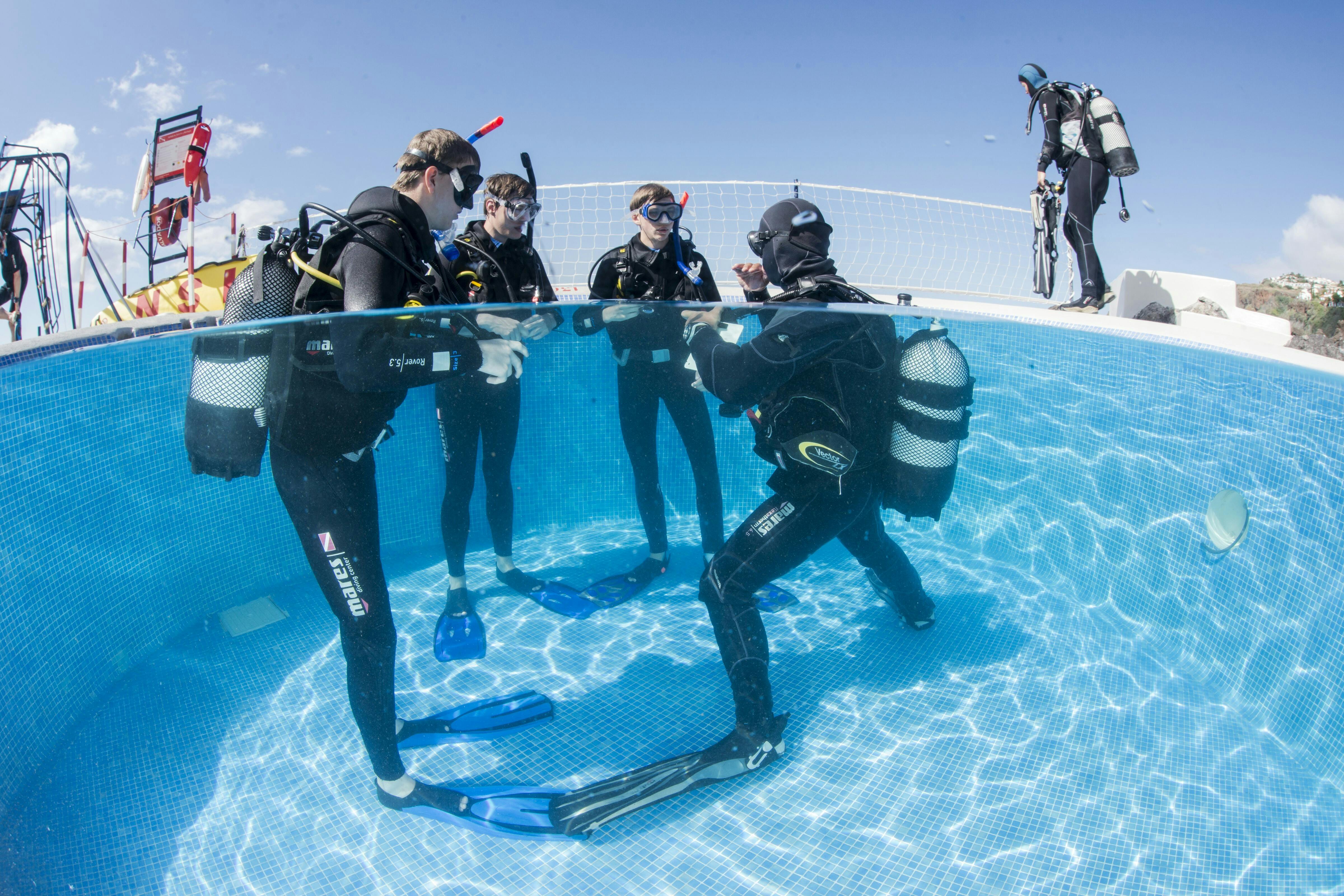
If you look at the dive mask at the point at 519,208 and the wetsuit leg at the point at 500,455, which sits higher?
the dive mask at the point at 519,208

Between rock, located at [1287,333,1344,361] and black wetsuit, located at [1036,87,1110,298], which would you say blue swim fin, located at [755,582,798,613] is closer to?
black wetsuit, located at [1036,87,1110,298]

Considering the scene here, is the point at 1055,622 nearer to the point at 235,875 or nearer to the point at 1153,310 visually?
the point at 235,875

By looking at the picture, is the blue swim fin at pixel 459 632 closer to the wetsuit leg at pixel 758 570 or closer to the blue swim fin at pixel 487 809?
the blue swim fin at pixel 487 809

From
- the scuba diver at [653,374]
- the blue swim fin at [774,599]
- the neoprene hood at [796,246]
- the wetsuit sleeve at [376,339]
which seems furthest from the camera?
the blue swim fin at [774,599]

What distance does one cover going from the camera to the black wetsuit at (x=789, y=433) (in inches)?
103

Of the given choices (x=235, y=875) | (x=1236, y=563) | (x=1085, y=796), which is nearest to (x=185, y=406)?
(x=235, y=875)

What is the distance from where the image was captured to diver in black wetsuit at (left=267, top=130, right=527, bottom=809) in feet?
7.10

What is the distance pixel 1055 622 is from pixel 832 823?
1.93 meters

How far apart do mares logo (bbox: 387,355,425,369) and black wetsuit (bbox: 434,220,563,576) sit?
2.40ft

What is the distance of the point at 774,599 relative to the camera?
4125mm

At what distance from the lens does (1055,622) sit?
3.78 m

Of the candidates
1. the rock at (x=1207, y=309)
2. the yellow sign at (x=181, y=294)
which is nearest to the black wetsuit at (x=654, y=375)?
the yellow sign at (x=181, y=294)

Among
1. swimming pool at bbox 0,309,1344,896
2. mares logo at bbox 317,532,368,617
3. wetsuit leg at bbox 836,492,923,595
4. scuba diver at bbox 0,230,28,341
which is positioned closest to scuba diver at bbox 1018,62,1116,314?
swimming pool at bbox 0,309,1344,896

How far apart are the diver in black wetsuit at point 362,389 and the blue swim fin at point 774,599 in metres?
2.19
